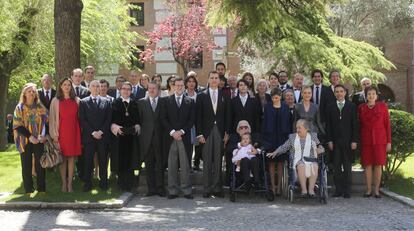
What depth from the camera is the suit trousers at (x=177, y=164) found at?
1004cm

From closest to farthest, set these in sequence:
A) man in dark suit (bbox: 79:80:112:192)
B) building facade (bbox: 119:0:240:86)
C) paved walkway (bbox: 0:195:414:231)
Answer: paved walkway (bbox: 0:195:414:231), man in dark suit (bbox: 79:80:112:192), building facade (bbox: 119:0:240:86)

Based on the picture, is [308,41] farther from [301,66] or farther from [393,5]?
[393,5]

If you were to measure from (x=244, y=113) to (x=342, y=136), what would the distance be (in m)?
1.85

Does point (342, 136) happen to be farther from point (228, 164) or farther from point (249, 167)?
point (228, 164)

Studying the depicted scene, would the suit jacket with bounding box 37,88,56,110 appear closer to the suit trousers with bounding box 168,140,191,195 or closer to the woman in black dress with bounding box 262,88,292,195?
the suit trousers with bounding box 168,140,191,195

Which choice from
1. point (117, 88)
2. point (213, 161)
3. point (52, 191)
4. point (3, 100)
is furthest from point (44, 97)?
point (3, 100)

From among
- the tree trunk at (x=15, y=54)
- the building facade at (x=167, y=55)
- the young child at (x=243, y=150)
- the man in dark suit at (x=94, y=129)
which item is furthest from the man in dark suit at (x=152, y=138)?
the building facade at (x=167, y=55)

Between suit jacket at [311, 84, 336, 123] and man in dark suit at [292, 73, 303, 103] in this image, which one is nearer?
suit jacket at [311, 84, 336, 123]

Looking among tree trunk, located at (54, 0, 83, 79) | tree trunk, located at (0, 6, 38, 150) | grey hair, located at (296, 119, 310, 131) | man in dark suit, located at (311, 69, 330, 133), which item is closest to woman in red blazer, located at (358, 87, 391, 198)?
man in dark suit, located at (311, 69, 330, 133)

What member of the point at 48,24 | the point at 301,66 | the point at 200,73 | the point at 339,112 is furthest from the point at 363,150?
the point at 200,73

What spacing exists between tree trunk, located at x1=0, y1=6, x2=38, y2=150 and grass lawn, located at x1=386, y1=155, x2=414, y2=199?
45.9 feet

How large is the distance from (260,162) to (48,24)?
42.4ft

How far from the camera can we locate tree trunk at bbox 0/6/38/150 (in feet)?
65.4

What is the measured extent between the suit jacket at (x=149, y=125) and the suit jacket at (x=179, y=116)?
131mm
